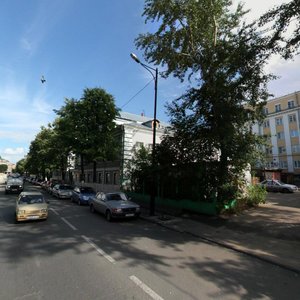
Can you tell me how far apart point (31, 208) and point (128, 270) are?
8.36 m

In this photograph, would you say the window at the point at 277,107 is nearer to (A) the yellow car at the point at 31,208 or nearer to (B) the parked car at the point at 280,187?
(B) the parked car at the point at 280,187

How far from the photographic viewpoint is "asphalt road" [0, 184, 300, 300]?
5.38m

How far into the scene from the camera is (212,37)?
56.1 feet

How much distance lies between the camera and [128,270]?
657cm

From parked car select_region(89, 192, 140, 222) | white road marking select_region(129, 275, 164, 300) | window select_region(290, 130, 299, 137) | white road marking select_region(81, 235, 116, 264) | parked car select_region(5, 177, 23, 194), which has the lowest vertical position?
white road marking select_region(129, 275, 164, 300)

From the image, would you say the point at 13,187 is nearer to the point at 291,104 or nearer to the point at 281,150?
the point at 281,150

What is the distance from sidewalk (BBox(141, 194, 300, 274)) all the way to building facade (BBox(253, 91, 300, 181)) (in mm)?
37591

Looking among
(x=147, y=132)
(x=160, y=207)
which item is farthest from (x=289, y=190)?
(x=160, y=207)

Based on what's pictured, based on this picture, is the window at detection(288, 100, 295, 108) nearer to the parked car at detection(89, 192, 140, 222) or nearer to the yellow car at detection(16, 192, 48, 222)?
the parked car at detection(89, 192, 140, 222)

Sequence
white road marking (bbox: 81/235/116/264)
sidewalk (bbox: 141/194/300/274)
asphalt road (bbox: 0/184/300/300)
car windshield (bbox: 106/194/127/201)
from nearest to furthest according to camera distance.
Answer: asphalt road (bbox: 0/184/300/300)
white road marking (bbox: 81/235/116/264)
sidewalk (bbox: 141/194/300/274)
car windshield (bbox: 106/194/127/201)

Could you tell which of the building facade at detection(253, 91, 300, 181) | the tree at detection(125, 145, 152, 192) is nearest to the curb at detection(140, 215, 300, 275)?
the tree at detection(125, 145, 152, 192)

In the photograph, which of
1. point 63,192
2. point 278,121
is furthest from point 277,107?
point 63,192

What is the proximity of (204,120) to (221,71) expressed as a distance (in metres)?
2.71

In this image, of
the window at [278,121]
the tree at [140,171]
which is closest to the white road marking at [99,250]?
the tree at [140,171]
